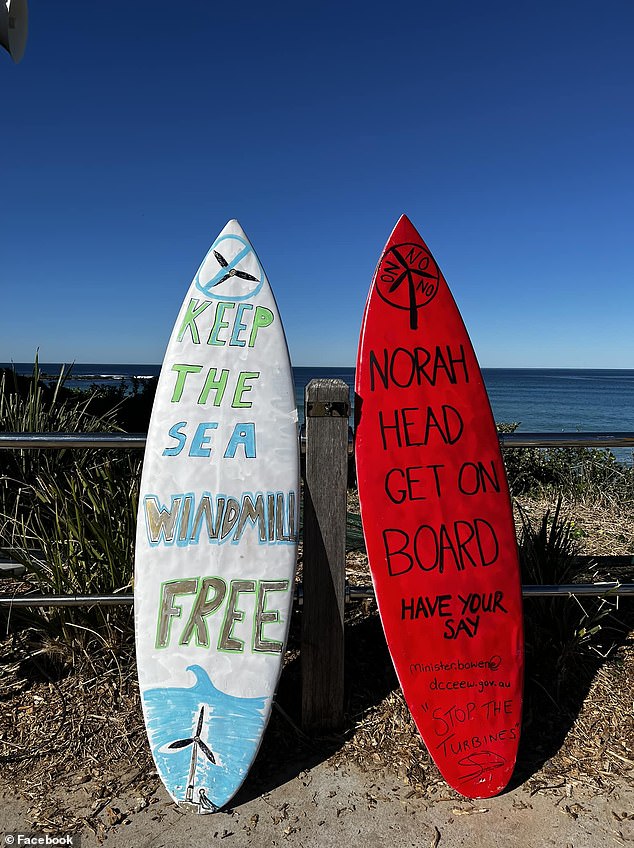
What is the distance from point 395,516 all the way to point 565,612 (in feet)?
2.67

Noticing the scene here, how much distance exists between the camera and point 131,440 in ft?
6.13

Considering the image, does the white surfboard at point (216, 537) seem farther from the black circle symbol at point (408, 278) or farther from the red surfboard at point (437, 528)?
the black circle symbol at point (408, 278)

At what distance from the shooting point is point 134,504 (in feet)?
7.35

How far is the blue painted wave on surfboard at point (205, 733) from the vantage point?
171cm

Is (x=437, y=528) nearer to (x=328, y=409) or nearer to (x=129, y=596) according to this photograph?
(x=328, y=409)

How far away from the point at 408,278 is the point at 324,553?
0.97 meters

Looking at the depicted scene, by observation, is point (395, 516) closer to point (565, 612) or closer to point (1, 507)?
point (565, 612)

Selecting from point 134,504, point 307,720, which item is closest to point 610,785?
point 307,720

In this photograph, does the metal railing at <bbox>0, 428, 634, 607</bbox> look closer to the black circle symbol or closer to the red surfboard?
the red surfboard

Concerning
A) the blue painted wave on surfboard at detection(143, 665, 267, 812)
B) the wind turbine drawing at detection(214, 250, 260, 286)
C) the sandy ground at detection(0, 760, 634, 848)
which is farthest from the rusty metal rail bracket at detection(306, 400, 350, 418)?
the sandy ground at detection(0, 760, 634, 848)

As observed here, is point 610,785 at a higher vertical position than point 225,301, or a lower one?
lower

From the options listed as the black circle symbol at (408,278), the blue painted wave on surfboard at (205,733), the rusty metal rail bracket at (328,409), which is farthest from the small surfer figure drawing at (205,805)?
the black circle symbol at (408,278)

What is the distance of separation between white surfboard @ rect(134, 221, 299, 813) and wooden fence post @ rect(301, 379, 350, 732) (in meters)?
0.07

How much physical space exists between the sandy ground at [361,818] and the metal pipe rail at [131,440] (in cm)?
102
